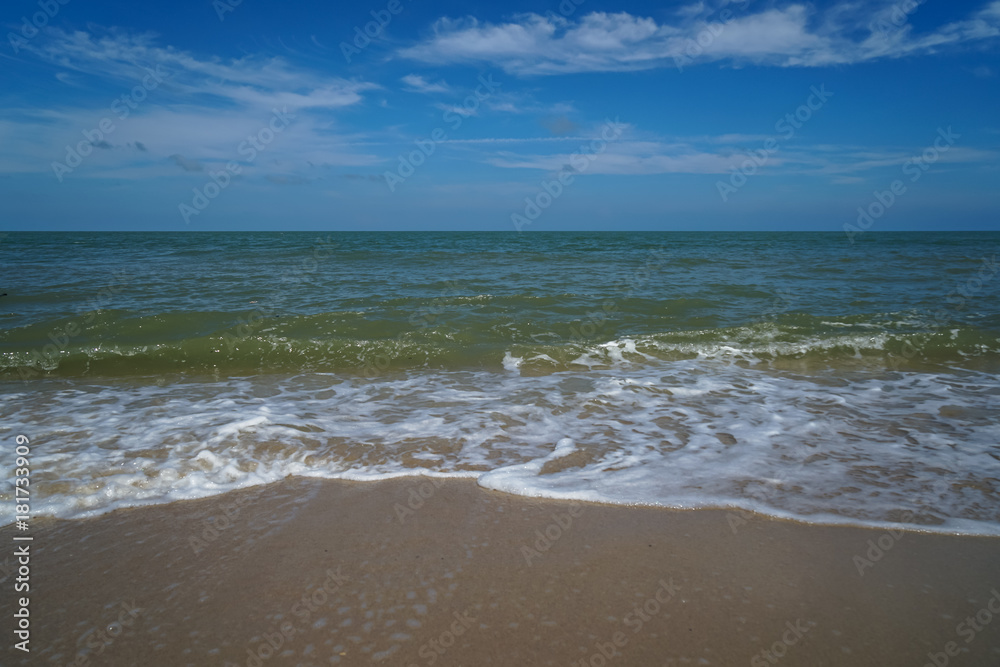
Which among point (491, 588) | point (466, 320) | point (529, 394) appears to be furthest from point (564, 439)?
point (466, 320)

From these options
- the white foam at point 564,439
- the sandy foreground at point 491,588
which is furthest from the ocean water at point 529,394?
the sandy foreground at point 491,588

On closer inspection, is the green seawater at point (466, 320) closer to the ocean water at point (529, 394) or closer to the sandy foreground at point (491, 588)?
the ocean water at point (529, 394)

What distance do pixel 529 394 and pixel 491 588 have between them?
3.34 metres

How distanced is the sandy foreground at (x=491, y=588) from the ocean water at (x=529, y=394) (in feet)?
1.12

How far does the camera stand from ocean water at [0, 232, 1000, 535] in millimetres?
3697

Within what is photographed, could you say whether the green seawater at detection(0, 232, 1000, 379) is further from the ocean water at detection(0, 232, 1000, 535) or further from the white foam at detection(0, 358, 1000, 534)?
the white foam at detection(0, 358, 1000, 534)

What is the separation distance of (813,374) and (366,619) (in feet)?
20.8

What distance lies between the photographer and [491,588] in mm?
2545

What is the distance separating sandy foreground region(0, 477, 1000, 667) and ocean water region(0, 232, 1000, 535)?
340 mm

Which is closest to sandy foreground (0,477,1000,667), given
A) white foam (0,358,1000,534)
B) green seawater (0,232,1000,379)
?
white foam (0,358,1000,534)

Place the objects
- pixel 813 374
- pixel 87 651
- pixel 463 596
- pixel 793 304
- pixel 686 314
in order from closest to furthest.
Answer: pixel 87 651, pixel 463 596, pixel 813 374, pixel 686 314, pixel 793 304

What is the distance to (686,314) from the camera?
10.1m

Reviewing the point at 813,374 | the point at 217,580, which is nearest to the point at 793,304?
the point at 813,374

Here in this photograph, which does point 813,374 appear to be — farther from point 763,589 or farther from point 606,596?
point 606,596
